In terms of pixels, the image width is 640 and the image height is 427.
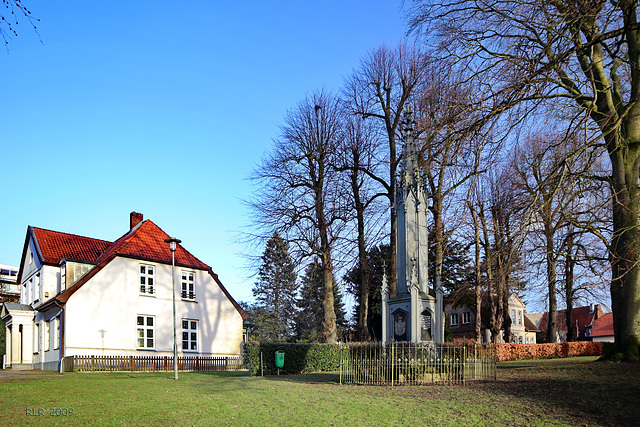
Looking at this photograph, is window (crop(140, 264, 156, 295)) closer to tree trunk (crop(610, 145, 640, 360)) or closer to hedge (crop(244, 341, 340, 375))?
hedge (crop(244, 341, 340, 375))

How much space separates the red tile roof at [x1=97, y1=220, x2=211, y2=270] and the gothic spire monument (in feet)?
59.5

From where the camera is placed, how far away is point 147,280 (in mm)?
31875

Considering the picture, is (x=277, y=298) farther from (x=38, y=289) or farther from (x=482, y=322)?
(x=38, y=289)

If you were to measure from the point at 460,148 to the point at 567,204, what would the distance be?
10.2 ft

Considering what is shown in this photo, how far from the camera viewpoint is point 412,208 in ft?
60.3

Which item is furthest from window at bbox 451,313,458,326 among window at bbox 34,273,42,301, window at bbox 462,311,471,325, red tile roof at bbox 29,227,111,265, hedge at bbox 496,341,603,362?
window at bbox 34,273,42,301

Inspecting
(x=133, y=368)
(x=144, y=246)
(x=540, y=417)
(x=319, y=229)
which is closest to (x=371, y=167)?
(x=319, y=229)

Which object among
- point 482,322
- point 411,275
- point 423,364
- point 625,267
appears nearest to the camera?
point 625,267

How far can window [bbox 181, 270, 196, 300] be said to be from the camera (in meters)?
33.9

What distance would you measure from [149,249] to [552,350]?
26125mm

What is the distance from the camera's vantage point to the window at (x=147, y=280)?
104 ft

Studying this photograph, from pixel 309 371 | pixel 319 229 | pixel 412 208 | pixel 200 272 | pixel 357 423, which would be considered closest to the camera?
pixel 357 423

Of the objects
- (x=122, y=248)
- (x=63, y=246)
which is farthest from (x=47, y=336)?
(x=122, y=248)

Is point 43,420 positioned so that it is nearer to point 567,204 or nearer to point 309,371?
point 567,204
